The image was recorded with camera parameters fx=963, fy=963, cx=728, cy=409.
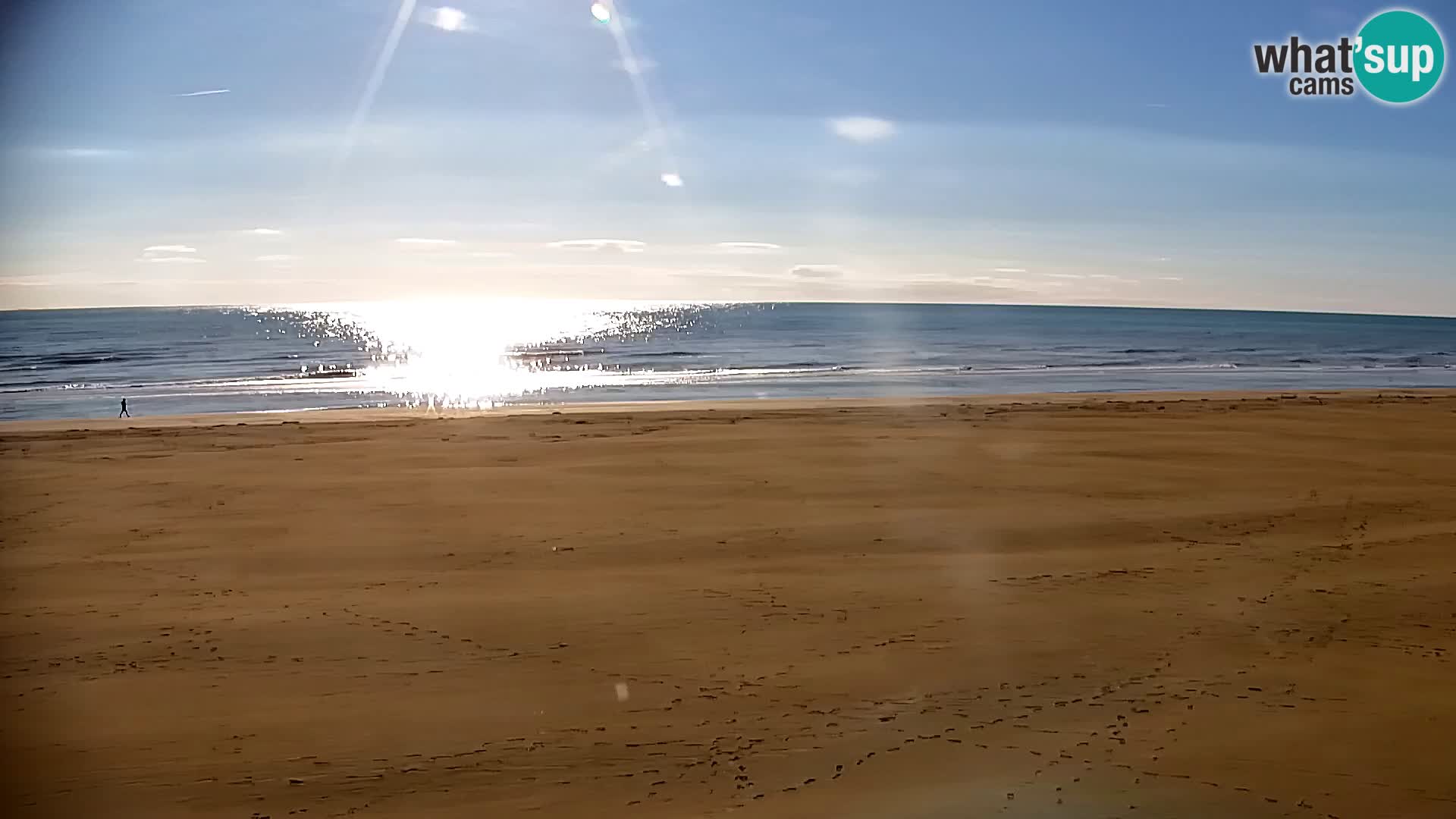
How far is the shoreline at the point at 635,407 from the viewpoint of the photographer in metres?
18.8

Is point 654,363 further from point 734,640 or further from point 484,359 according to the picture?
point 734,640

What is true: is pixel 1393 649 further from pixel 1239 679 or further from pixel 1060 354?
pixel 1060 354

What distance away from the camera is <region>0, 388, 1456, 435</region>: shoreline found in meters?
18.8

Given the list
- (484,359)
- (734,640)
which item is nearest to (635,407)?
(734,640)

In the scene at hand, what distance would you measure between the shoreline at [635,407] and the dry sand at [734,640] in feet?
21.4

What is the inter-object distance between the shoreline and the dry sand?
6513 millimetres

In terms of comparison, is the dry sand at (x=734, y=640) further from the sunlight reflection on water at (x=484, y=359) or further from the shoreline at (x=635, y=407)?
the sunlight reflection on water at (x=484, y=359)

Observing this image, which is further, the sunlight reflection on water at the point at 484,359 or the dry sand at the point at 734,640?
the sunlight reflection on water at the point at 484,359

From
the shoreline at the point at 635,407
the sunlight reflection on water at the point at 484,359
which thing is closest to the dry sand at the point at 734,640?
the shoreline at the point at 635,407

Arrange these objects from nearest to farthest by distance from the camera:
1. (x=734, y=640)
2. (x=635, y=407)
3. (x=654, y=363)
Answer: (x=734, y=640)
(x=635, y=407)
(x=654, y=363)

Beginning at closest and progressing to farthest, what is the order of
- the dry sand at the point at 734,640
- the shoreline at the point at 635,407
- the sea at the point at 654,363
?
the dry sand at the point at 734,640
the shoreline at the point at 635,407
the sea at the point at 654,363

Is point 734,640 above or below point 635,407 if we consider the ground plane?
below

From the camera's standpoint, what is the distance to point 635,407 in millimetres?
22141

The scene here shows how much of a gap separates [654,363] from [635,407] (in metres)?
19.8
